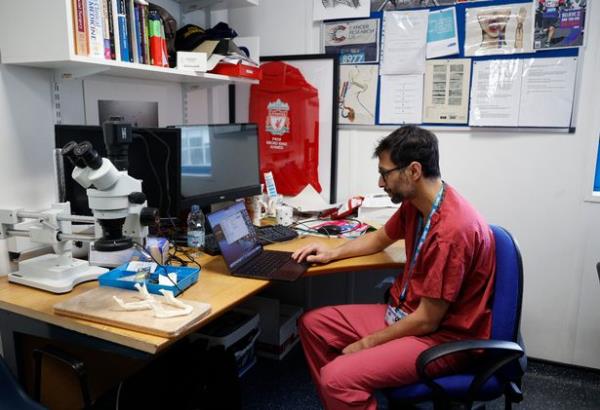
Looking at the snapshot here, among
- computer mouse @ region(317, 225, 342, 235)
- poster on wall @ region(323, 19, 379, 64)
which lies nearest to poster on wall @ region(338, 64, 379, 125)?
poster on wall @ region(323, 19, 379, 64)

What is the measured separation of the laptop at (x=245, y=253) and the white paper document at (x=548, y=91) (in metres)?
1.38

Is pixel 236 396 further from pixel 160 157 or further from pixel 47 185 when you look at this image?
pixel 47 185

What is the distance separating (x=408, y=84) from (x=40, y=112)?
5.75 feet

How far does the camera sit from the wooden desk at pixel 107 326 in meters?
1.24

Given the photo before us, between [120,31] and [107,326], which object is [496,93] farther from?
[107,326]

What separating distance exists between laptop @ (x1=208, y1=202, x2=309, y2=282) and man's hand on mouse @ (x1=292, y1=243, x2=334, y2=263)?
30 millimetres

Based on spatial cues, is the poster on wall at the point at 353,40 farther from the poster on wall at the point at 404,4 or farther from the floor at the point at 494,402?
the floor at the point at 494,402

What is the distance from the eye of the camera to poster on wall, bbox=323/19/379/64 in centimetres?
254

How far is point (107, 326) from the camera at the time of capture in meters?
1.27

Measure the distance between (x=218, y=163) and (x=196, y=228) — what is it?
0.33 metres

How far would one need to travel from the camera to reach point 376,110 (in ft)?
8.55

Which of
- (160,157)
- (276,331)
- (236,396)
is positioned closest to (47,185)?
(160,157)

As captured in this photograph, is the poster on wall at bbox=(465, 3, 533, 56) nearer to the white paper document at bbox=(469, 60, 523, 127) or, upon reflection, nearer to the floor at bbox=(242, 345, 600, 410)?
the white paper document at bbox=(469, 60, 523, 127)

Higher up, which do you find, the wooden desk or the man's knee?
the wooden desk
